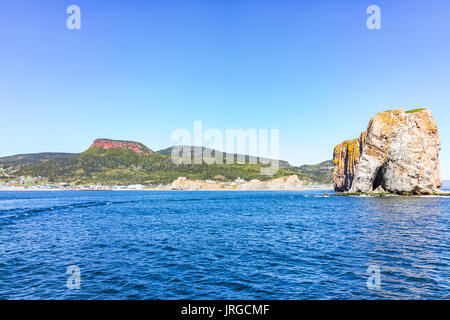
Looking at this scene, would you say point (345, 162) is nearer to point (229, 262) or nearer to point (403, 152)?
point (403, 152)

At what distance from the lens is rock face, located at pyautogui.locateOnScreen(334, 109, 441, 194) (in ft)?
319

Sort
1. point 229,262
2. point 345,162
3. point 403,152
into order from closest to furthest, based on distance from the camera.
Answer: point 229,262 < point 403,152 < point 345,162

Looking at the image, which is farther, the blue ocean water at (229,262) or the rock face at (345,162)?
the rock face at (345,162)

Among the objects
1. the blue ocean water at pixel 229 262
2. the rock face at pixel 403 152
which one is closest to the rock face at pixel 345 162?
the rock face at pixel 403 152

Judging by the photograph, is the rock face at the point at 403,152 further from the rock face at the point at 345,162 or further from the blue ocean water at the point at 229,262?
the blue ocean water at the point at 229,262

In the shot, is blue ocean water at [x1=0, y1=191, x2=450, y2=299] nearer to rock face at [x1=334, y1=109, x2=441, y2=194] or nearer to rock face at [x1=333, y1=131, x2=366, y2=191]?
rock face at [x1=334, y1=109, x2=441, y2=194]

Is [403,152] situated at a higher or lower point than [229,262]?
higher

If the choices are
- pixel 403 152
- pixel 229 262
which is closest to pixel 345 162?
pixel 403 152

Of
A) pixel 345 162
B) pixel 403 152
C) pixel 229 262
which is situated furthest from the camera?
pixel 345 162

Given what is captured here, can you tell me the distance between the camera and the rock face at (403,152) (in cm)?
9716

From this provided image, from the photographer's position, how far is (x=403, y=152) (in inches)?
3861

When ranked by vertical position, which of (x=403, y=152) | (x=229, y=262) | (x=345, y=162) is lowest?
(x=229, y=262)
